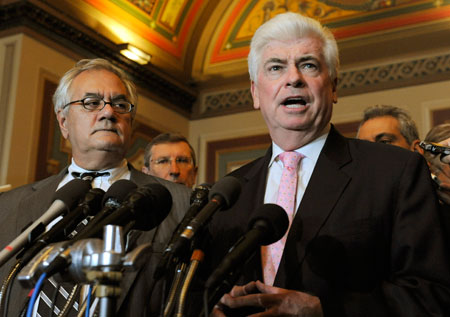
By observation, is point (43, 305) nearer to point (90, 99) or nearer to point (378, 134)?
point (90, 99)

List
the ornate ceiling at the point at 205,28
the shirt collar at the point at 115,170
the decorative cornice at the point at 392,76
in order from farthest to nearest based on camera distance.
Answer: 1. the decorative cornice at the point at 392,76
2. the ornate ceiling at the point at 205,28
3. the shirt collar at the point at 115,170

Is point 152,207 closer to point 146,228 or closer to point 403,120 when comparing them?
point 146,228

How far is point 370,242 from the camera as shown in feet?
5.73

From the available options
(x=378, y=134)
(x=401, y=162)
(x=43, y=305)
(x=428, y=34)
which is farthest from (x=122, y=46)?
(x=401, y=162)

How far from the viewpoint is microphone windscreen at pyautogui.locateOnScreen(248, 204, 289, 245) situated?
4.73ft

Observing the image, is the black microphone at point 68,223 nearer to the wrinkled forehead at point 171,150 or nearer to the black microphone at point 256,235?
the black microphone at point 256,235

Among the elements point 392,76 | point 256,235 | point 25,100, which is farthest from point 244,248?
point 392,76

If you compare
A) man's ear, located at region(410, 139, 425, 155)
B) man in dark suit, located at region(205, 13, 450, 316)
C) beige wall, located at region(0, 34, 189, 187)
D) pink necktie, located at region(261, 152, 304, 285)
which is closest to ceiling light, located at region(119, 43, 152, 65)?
beige wall, located at region(0, 34, 189, 187)

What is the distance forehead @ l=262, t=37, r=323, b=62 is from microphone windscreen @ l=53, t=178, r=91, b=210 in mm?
808

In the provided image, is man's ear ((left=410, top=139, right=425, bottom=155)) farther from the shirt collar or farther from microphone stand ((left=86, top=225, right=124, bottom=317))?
microphone stand ((left=86, top=225, right=124, bottom=317))

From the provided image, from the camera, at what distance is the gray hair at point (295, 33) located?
6.87ft

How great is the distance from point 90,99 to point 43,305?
0.84 m

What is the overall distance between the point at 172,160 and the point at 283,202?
2.22 metres

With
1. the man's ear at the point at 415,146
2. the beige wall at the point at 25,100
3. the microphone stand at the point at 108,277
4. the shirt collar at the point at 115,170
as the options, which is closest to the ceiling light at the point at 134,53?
the beige wall at the point at 25,100
